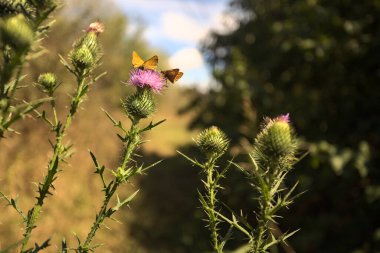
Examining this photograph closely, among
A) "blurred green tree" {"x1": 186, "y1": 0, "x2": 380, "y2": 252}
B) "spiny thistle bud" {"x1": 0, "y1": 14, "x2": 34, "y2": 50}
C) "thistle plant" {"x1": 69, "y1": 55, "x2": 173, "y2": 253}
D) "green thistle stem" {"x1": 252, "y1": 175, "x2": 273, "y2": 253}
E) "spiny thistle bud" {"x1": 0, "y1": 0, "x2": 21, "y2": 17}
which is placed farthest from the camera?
"blurred green tree" {"x1": 186, "y1": 0, "x2": 380, "y2": 252}

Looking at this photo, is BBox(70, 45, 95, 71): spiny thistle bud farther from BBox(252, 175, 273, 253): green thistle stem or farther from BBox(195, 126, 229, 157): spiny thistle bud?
BBox(252, 175, 273, 253): green thistle stem

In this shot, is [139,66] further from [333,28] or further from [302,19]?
[302,19]

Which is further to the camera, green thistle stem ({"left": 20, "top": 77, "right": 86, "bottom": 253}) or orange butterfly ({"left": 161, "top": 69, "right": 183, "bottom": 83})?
orange butterfly ({"left": 161, "top": 69, "right": 183, "bottom": 83})

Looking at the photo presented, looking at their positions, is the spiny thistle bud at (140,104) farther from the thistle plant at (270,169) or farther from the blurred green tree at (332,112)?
the blurred green tree at (332,112)

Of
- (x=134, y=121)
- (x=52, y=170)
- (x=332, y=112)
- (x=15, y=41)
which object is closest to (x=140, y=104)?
(x=134, y=121)

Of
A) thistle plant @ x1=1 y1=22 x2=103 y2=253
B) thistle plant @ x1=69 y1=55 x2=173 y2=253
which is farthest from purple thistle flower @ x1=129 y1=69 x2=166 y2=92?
thistle plant @ x1=1 y1=22 x2=103 y2=253

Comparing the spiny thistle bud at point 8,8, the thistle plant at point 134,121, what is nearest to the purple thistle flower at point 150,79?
the thistle plant at point 134,121

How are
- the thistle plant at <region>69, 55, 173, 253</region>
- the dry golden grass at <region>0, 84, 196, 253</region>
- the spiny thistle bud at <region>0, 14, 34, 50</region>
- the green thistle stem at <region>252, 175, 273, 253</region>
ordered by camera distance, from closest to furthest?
the spiny thistle bud at <region>0, 14, 34, 50</region>, the green thistle stem at <region>252, 175, 273, 253</region>, the thistle plant at <region>69, 55, 173, 253</region>, the dry golden grass at <region>0, 84, 196, 253</region>
